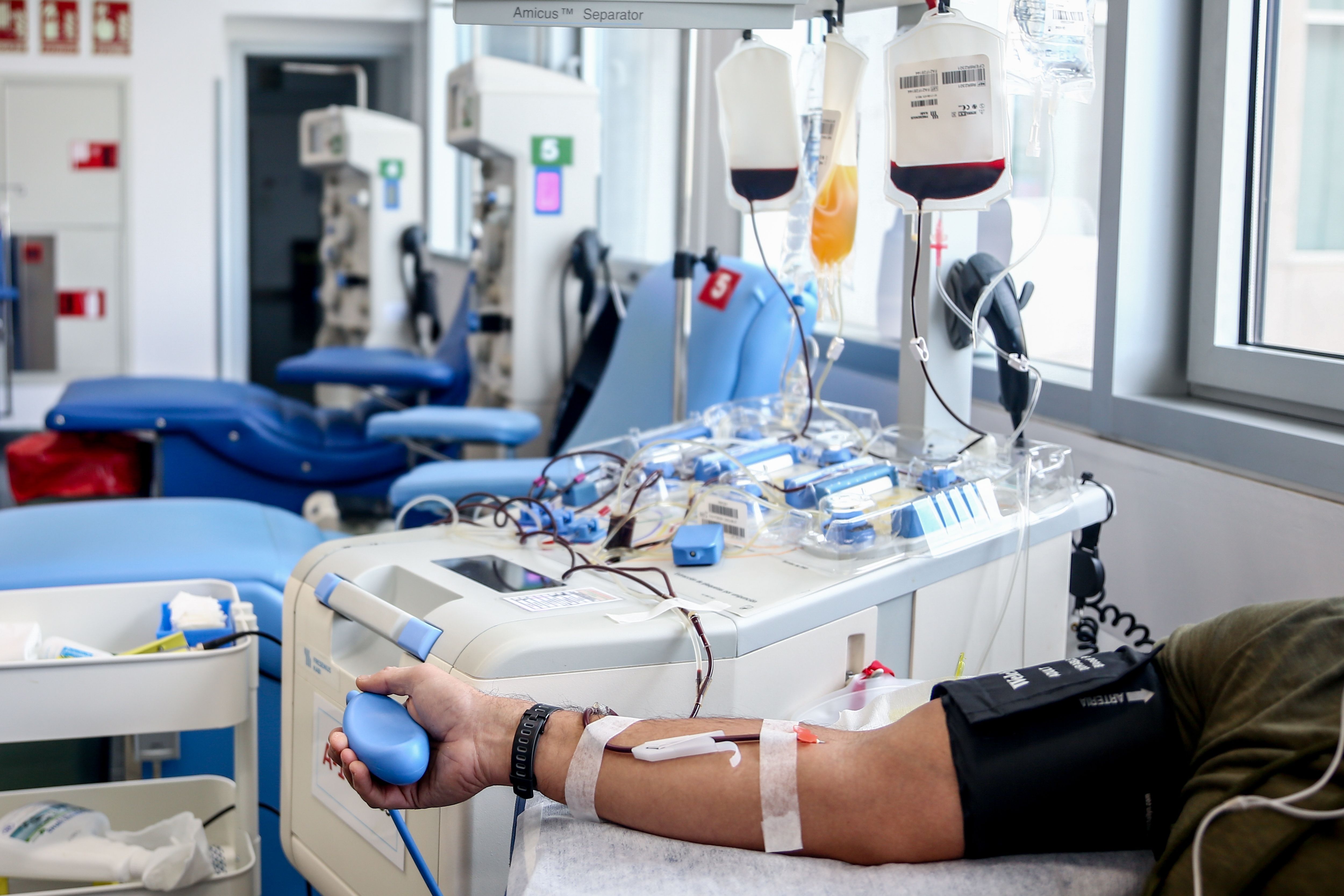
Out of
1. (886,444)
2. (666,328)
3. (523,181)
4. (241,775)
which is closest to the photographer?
(241,775)

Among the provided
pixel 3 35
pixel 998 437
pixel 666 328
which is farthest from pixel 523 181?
pixel 3 35

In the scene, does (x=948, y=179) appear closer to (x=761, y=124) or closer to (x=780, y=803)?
(x=761, y=124)

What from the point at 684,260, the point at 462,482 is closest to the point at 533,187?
the point at 684,260

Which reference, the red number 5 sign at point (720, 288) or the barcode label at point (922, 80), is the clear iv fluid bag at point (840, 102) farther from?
the red number 5 sign at point (720, 288)

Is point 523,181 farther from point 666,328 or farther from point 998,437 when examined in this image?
point 998,437

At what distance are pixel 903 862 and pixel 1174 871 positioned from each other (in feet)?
0.66

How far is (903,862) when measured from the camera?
0.92 metres

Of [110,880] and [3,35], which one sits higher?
[3,35]

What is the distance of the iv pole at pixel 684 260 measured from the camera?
84.4 inches

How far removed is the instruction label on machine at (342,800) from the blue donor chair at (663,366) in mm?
829

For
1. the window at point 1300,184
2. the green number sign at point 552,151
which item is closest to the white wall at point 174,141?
the green number sign at point 552,151

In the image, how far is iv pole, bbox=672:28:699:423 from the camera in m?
2.14

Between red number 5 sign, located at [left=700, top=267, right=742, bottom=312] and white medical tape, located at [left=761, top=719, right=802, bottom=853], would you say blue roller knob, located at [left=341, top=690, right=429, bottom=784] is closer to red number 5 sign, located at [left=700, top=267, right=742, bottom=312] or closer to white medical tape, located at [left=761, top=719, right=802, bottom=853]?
white medical tape, located at [left=761, top=719, right=802, bottom=853]

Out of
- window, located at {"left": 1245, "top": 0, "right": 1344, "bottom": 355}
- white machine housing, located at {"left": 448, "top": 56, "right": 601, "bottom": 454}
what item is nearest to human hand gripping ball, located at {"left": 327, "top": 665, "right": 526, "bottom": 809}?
window, located at {"left": 1245, "top": 0, "right": 1344, "bottom": 355}
